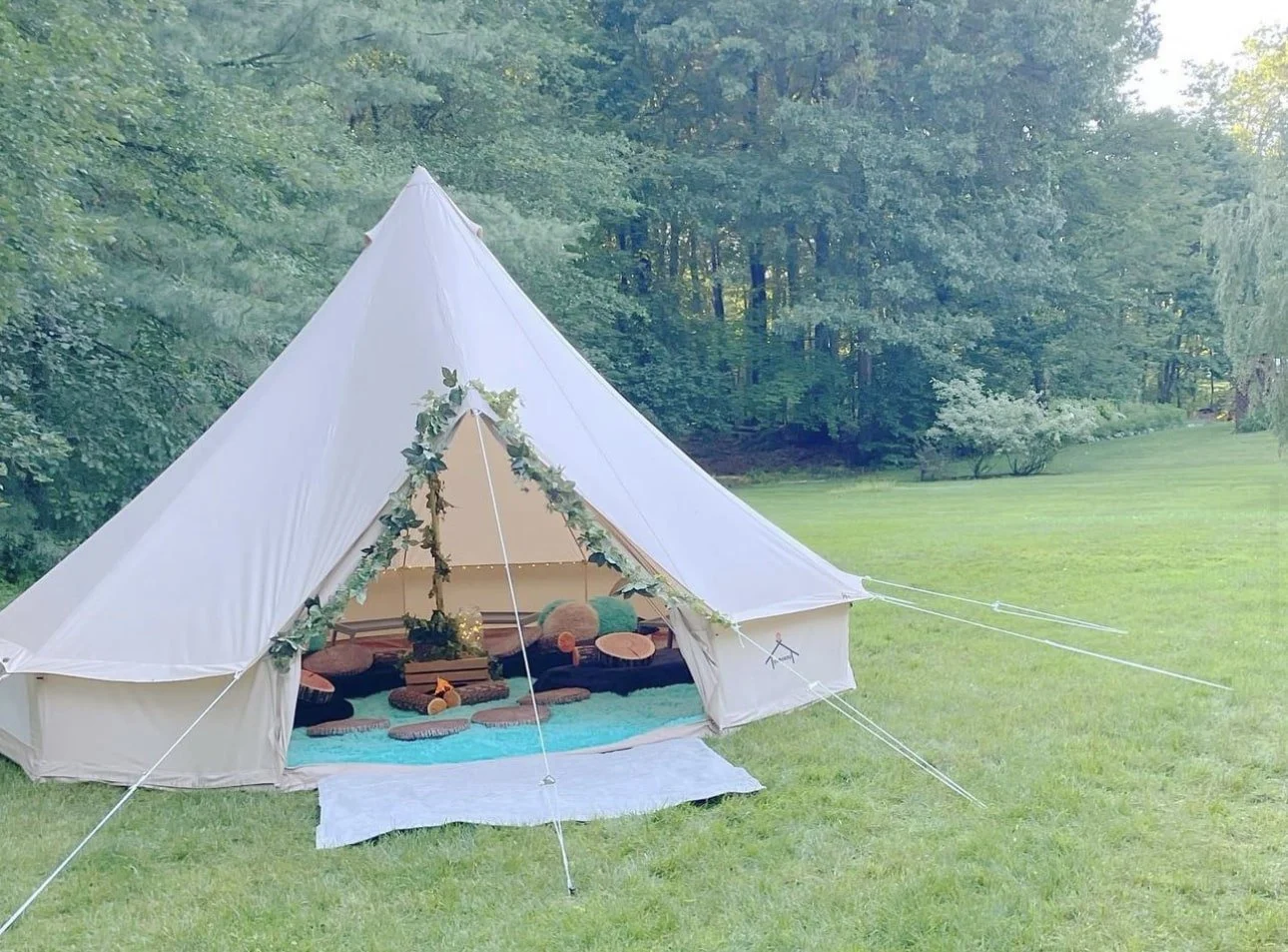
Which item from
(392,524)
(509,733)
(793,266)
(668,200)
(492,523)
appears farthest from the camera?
(793,266)

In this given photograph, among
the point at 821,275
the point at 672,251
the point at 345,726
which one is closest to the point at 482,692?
the point at 345,726

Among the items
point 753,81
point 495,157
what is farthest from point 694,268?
point 495,157

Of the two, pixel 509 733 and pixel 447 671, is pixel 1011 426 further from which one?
pixel 509 733

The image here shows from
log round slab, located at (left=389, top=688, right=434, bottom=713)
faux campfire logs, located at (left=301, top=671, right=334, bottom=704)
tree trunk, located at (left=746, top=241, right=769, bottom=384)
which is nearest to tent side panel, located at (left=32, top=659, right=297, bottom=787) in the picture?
faux campfire logs, located at (left=301, top=671, right=334, bottom=704)

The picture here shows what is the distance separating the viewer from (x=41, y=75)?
601 centimetres

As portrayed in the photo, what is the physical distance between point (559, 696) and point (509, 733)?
23.2 inches

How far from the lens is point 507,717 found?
197 inches

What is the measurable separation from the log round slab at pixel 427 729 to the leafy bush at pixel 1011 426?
1393 cm

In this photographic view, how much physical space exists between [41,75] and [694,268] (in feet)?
61.0

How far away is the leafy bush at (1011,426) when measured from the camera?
17531mm

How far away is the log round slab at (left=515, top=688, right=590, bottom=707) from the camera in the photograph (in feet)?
17.5

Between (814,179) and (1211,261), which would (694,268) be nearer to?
(814,179)

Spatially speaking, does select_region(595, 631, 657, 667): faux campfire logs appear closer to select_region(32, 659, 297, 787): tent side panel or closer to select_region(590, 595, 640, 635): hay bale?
select_region(590, 595, 640, 635): hay bale

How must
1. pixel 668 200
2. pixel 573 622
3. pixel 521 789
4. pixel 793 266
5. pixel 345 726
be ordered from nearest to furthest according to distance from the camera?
pixel 521 789 → pixel 345 726 → pixel 573 622 → pixel 668 200 → pixel 793 266
